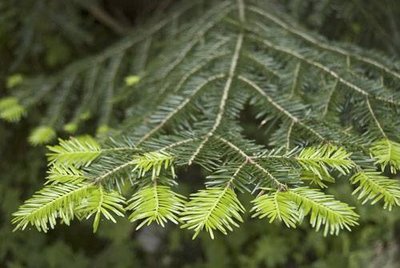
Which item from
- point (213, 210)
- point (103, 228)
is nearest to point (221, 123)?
point (213, 210)

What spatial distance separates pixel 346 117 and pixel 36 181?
1830 millimetres

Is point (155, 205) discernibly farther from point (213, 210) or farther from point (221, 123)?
point (221, 123)

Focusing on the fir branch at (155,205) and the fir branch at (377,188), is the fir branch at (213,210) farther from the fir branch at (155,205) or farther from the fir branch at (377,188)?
the fir branch at (377,188)

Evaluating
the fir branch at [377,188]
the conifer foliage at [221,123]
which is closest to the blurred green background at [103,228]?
the conifer foliage at [221,123]

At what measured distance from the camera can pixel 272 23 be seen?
183cm

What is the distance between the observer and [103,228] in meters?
2.86

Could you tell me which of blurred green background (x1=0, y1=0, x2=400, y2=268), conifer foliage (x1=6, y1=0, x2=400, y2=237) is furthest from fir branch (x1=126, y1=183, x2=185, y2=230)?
blurred green background (x1=0, y1=0, x2=400, y2=268)

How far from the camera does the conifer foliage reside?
96 cm

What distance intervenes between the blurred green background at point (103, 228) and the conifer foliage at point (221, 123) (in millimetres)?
335

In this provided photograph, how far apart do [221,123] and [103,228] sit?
1.79 m

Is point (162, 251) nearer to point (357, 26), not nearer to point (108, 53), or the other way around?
point (108, 53)

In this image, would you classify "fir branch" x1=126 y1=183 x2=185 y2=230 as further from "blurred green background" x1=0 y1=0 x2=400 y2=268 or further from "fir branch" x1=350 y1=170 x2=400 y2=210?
"blurred green background" x1=0 y1=0 x2=400 y2=268

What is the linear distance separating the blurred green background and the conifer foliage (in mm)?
335

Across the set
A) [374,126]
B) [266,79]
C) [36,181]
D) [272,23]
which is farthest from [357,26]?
[36,181]
